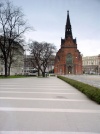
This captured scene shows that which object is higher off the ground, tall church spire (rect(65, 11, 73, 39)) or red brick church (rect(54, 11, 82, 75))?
tall church spire (rect(65, 11, 73, 39))

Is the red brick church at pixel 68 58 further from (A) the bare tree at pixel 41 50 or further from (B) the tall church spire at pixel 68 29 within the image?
(A) the bare tree at pixel 41 50

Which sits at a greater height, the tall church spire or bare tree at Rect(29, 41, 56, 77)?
the tall church spire

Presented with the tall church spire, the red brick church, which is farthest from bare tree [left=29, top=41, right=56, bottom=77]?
the tall church spire

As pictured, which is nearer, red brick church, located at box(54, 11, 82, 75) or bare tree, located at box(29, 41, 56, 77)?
bare tree, located at box(29, 41, 56, 77)

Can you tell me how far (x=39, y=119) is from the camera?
7176mm

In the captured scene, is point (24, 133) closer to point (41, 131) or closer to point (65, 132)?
point (41, 131)

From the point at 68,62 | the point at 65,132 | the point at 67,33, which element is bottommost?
the point at 65,132

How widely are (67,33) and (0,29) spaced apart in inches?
2552

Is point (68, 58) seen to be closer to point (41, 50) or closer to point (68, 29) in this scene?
point (68, 29)

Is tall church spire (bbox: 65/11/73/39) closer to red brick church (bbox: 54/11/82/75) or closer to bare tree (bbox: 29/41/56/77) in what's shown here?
red brick church (bbox: 54/11/82/75)

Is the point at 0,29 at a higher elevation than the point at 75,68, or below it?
higher

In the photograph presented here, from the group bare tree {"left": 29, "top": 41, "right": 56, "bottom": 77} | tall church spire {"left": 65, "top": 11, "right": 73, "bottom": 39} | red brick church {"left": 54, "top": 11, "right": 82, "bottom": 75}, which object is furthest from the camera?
tall church spire {"left": 65, "top": 11, "right": 73, "bottom": 39}

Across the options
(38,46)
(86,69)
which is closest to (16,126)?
(38,46)

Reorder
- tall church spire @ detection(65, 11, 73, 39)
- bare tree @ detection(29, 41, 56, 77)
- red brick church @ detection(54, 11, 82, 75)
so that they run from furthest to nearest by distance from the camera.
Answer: tall church spire @ detection(65, 11, 73, 39)
red brick church @ detection(54, 11, 82, 75)
bare tree @ detection(29, 41, 56, 77)
